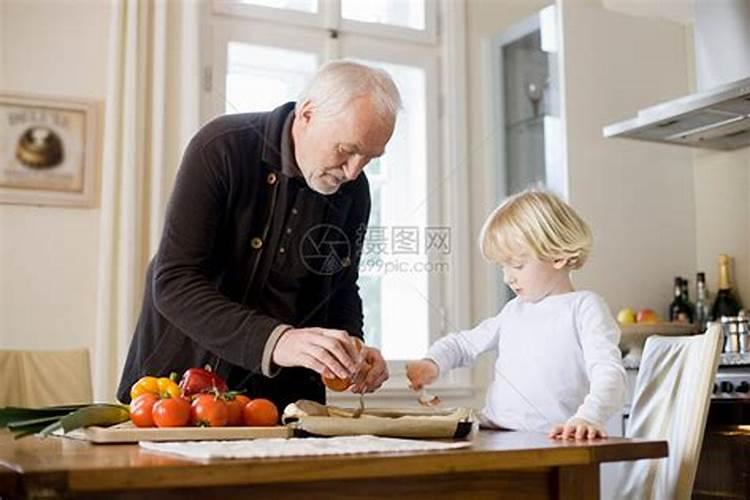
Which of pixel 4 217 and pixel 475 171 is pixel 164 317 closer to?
pixel 4 217

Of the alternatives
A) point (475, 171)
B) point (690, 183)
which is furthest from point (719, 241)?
point (475, 171)

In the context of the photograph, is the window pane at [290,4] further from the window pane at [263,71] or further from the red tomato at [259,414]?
the red tomato at [259,414]

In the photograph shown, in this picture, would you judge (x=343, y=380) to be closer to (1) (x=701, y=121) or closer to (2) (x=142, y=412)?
(2) (x=142, y=412)

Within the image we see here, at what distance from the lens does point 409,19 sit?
4043mm

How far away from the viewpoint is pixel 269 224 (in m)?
1.89

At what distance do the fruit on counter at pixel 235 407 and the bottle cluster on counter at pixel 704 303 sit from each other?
7.71 ft

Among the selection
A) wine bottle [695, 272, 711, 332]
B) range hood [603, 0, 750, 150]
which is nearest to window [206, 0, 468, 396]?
range hood [603, 0, 750, 150]

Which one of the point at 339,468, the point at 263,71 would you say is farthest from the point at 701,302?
the point at 339,468

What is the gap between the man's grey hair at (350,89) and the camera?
181 centimetres

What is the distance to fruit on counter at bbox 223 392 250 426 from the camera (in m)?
1.46

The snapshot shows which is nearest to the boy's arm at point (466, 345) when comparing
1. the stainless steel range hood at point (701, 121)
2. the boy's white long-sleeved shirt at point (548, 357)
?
the boy's white long-sleeved shirt at point (548, 357)

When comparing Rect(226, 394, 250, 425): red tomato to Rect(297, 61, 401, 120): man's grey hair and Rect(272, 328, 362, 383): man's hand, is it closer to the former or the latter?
Rect(272, 328, 362, 383): man's hand

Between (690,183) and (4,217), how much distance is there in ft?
8.14

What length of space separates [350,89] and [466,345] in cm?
55
